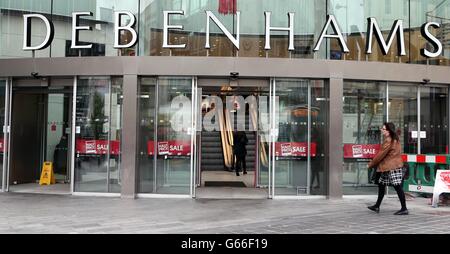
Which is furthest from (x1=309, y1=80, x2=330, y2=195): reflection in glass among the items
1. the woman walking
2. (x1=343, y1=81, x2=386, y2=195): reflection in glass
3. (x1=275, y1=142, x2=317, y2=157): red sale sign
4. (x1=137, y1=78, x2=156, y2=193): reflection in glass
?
(x1=137, y1=78, x2=156, y2=193): reflection in glass

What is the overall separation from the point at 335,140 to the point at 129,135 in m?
4.68

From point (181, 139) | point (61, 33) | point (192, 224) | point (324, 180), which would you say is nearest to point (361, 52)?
point (324, 180)

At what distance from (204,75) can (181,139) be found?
156 cm

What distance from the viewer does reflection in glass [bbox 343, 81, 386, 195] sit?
11.6 meters

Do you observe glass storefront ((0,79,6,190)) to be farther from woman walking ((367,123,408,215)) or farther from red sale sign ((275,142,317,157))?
woman walking ((367,123,408,215))

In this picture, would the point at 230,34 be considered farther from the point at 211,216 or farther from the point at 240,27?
the point at 211,216

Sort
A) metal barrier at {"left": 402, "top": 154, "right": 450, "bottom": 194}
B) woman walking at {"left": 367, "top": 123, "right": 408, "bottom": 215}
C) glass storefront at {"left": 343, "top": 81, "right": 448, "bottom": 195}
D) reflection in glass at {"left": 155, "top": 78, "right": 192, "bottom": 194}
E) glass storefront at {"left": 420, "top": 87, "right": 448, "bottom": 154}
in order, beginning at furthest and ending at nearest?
glass storefront at {"left": 420, "top": 87, "right": 448, "bottom": 154}, glass storefront at {"left": 343, "top": 81, "right": 448, "bottom": 195}, reflection in glass at {"left": 155, "top": 78, "right": 192, "bottom": 194}, metal barrier at {"left": 402, "top": 154, "right": 450, "bottom": 194}, woman walking at {"left": 367, "top": 123, "right": 408, "bottom": 215}

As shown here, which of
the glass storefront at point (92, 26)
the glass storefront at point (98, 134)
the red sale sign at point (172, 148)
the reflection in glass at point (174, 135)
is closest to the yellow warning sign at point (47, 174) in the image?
the glass storefront at point (98, 134)

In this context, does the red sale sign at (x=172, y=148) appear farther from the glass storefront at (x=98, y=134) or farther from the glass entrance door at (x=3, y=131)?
the glass entrance door at (x=3, y=131)

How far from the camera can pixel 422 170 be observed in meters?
10.9

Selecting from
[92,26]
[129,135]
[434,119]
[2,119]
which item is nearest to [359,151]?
[434,119]

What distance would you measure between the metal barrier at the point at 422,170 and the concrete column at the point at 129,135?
6.17 m

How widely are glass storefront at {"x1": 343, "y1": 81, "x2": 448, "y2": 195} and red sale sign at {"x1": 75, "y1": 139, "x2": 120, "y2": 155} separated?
5366 millimetres

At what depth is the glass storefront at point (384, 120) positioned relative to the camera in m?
11.6
